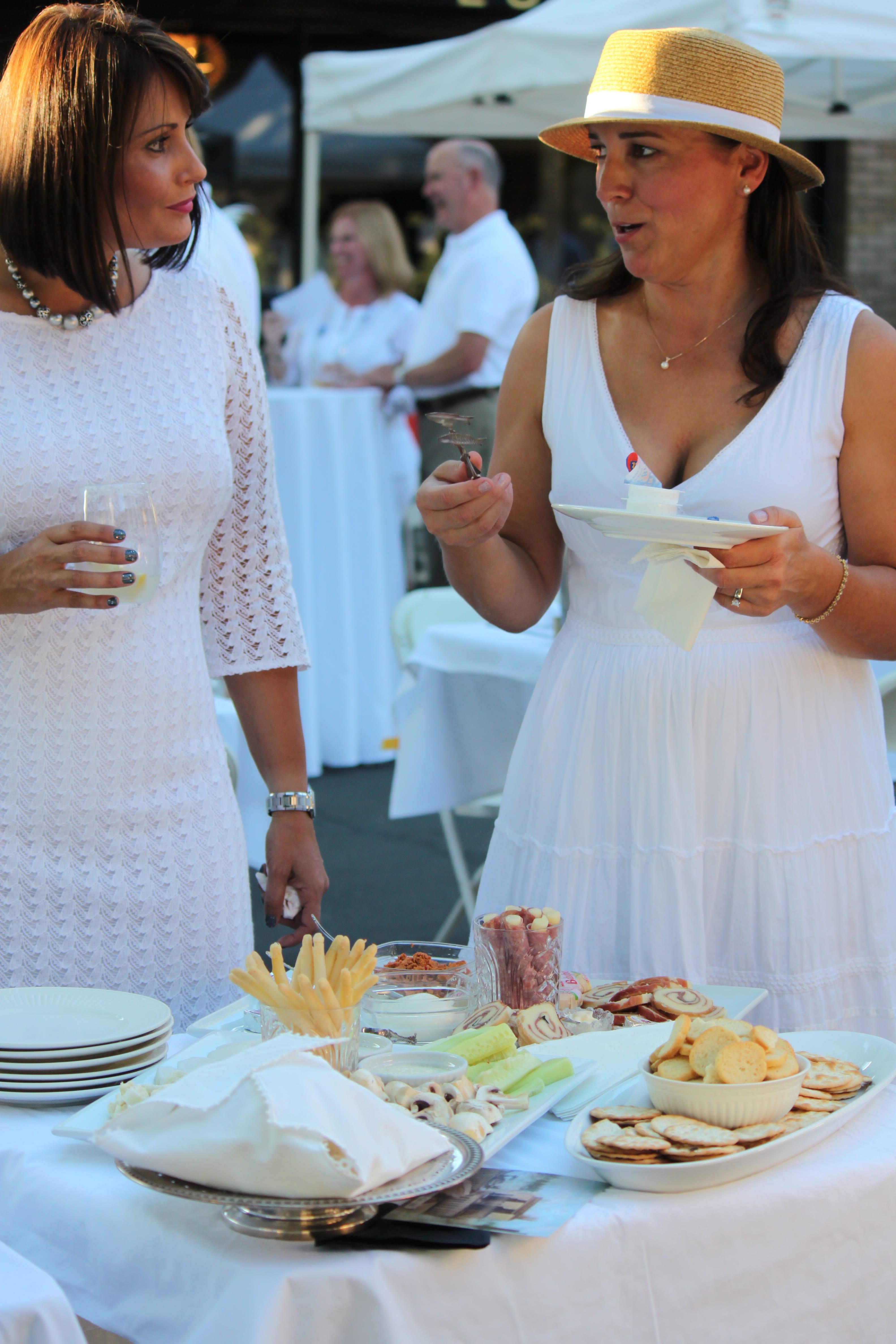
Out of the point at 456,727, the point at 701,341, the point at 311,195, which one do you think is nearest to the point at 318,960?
the point at 701,341

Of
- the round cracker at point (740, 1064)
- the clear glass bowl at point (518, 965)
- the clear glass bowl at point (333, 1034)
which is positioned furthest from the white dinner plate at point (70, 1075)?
the round cracker at point (740, 1064)

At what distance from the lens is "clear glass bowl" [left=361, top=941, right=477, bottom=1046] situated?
4.92ft

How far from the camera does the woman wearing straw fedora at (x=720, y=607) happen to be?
1984mm

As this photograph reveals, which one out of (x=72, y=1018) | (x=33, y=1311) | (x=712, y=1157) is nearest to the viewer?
(x=33, y=1311)

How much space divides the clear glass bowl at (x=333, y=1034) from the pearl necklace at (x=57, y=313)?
39.7 inches

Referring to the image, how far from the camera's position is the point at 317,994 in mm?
1303

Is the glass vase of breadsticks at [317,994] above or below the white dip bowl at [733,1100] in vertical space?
above

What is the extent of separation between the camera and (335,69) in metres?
7.17

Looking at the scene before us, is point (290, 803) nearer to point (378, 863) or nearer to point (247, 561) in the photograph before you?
point (247, 561)

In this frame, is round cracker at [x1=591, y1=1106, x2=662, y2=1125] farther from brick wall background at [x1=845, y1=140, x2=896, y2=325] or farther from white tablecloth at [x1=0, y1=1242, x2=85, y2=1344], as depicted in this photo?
brick wall background at [x1=845, y1=140, x2=896, y2=325]

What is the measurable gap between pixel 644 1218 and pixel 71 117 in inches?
57.6

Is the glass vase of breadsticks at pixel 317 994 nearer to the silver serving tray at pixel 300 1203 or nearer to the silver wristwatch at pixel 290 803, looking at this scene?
the silver serving tray at pixel 300 1203

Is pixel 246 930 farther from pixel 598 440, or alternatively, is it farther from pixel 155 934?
pixel 598 440

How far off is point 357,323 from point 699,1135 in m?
6.99
